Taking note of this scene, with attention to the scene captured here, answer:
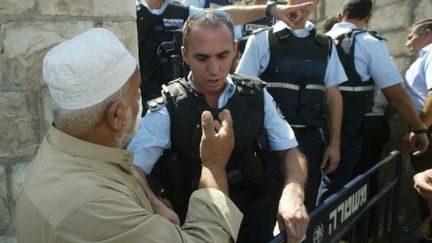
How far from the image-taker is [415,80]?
3.32 m

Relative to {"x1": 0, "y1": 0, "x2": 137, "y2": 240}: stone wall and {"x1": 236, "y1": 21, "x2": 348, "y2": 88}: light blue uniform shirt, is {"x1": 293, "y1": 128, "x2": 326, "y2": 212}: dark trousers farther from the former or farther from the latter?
{"x1": 0, "y1": 0, "x2": 137, "y2": 240}: stone wall

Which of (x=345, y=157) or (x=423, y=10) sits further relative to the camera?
(x=423, y=10)

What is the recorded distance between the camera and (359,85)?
3.15m

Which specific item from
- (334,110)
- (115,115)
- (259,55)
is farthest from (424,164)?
(115,115)

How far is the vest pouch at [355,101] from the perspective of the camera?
316cm

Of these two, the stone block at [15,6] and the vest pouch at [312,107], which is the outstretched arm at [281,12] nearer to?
the vest pouch at [312,107]

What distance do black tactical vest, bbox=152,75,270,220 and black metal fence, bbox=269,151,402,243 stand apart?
30cm

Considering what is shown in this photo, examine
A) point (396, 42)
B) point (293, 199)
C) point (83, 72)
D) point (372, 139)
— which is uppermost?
point (83, 72)

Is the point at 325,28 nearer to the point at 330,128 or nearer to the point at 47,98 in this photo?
the point at 330,128

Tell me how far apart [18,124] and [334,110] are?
6.45 ft

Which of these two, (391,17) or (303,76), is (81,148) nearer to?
(303,76)

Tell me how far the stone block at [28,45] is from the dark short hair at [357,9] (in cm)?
228

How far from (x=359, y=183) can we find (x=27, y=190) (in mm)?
1504

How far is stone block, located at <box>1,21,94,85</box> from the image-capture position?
1.90 metres
